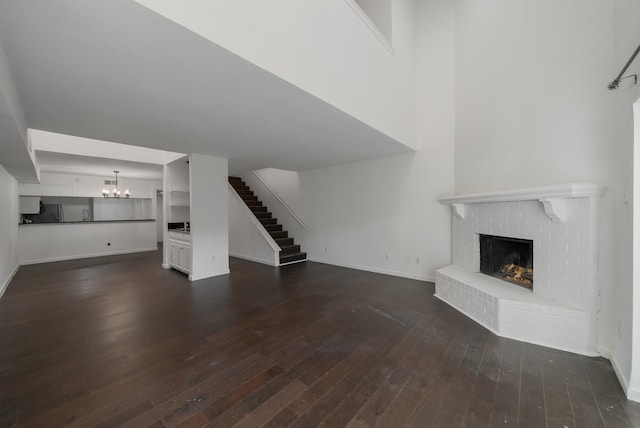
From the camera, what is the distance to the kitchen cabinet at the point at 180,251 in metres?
5.07

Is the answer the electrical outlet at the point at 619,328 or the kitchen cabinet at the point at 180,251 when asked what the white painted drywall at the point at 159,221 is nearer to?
the kitchen cabinet at the point at 180,251

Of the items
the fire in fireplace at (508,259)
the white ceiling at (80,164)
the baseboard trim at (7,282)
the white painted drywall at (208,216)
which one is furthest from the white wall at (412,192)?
the baseboard trim at (7,282)

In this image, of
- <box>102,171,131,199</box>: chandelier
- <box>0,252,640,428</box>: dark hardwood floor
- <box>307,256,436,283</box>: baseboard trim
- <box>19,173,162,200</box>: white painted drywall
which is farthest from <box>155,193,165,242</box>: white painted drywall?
<box>307,256,436,283</box>: baseboard trim

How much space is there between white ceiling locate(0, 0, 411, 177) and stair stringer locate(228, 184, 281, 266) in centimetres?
269

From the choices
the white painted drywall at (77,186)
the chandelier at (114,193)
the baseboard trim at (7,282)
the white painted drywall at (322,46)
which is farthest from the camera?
the chandelier at (114,193)

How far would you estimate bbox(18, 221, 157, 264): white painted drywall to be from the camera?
21.2 feet

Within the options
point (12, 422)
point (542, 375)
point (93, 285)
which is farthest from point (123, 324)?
point (542, 375)

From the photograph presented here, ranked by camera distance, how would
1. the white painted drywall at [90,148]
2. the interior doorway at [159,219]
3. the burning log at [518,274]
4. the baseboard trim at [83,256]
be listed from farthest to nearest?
1. the interior doorway at [159,219]
2. the baseboard trim at [83,256]
3. the white painted drywall at [90,148]
4. the burning log at [518,274]

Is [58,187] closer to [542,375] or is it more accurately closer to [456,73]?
[456,73]

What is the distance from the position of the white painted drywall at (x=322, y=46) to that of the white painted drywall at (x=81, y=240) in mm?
8751

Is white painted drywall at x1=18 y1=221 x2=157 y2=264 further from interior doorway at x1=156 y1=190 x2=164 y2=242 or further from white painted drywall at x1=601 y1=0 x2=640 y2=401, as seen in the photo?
white painted drywall at x1=601 y1=0 x2=640 y2=401

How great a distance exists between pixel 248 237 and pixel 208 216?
1802 mm

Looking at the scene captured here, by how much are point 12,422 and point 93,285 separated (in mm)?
3686

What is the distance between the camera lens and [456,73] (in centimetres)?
402
